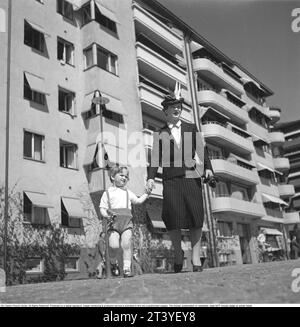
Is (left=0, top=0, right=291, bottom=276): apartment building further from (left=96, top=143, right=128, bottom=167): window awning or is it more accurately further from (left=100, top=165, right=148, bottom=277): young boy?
(left=100, top=165, right=148, bottom=277): young boy

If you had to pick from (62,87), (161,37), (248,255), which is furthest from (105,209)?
(248,255)

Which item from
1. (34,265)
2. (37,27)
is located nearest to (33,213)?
(34,265)

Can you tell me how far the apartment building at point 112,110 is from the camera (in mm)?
11703

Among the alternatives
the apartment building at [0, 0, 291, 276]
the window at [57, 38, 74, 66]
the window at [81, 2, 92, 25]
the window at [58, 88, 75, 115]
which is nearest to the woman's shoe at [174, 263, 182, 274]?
the apartment building at [0, 0, 291, 276]

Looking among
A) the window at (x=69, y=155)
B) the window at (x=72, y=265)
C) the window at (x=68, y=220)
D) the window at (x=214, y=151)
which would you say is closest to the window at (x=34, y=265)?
the window at (x=72, y=265)

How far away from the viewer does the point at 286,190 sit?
15.5 m

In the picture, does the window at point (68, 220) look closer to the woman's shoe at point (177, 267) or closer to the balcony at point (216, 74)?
the woman's shoe at point (177, 267)

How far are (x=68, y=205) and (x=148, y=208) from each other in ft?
10.5

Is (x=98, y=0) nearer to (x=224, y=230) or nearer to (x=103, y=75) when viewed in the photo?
(x=103, y=75)

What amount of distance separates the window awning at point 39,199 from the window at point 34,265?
4.40ft

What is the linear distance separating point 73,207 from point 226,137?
9186 mm

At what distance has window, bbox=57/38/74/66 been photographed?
545 inches

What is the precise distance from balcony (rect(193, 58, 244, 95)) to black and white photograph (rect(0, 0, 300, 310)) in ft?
0.24

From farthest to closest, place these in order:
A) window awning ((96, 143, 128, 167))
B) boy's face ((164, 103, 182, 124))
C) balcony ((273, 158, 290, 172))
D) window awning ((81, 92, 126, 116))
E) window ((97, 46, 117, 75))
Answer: window ((97, 46, 117, 75)) < balcony ((273, 158, 290, 172)) < window awning ((81, 92, 126, 116)) < window awning ((96, 143, 128, 167)) < boy's face ((164, 103, 182, 124))
